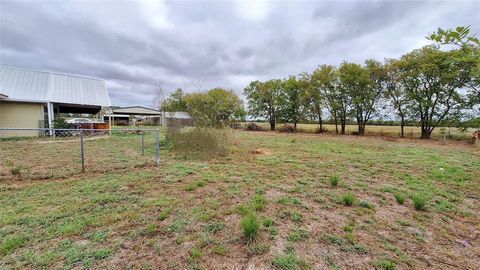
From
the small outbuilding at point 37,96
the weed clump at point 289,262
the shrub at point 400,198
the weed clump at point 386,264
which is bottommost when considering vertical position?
the weed clump at point 386,264

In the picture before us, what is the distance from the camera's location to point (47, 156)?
7.12m

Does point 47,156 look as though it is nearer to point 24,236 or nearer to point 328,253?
point 24,236

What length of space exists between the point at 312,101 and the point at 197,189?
2124 cm

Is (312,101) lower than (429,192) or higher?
higher

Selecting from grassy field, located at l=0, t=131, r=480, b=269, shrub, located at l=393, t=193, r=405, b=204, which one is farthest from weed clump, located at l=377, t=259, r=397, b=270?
shrub, located at l=393, t=193, r=405, b=204

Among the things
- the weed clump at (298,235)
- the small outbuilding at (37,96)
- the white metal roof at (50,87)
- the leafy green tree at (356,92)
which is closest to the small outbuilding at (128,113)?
the white metal roof at (50,87)

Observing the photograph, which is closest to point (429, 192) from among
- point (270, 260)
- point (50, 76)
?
point (270, 260)

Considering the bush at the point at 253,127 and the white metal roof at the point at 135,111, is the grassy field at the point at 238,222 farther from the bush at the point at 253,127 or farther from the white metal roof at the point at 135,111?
the white metal roof at the point at 135,111

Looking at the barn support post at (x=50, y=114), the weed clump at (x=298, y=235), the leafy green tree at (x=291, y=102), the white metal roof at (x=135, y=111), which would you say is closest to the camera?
the weed clump at (x=298, y=235)

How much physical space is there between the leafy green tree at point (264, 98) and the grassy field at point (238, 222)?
877 inches

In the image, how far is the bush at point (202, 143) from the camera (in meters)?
7.84

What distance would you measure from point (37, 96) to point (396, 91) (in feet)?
83.1

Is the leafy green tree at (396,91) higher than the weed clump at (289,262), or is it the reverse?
the leafy green tree at (396,91)

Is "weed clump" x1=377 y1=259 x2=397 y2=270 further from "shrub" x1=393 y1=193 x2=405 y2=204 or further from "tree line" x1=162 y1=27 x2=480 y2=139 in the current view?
"tree line" x1=162 y1=27 x2=480 y2=139
